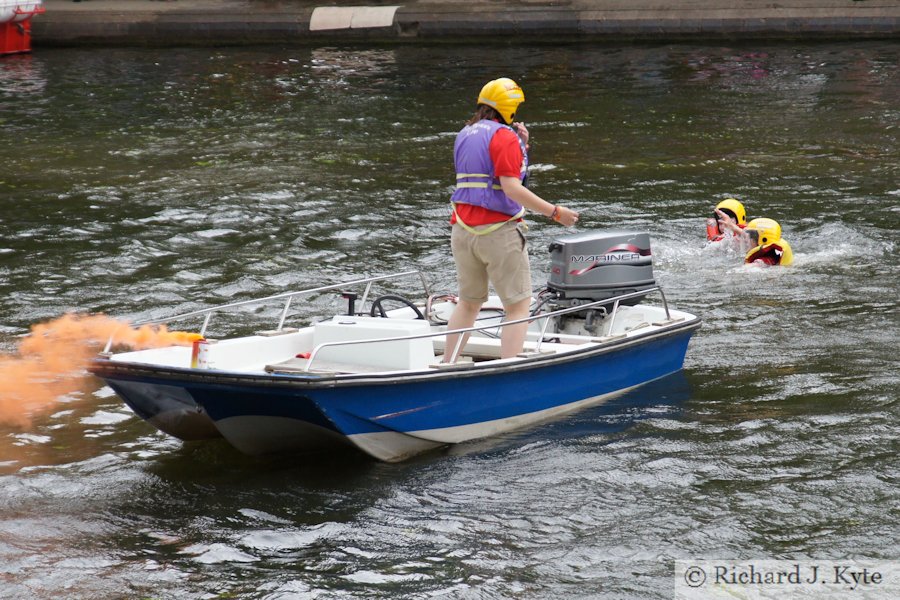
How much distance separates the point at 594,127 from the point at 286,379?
14463 mm

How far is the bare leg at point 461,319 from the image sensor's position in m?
8.27

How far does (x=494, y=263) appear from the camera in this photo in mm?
7988

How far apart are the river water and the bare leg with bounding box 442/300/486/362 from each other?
2.37 feet

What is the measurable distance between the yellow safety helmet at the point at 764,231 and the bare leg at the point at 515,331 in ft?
17.1

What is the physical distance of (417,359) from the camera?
25.1ft

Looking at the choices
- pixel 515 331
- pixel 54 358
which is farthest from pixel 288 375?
pixel 54 358

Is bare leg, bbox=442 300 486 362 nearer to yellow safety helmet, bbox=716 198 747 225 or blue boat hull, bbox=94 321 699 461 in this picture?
blue boat hull, bbox=94 321 699 461

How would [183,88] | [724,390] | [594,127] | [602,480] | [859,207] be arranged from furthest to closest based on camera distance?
[183,88]
[594,127]
[859,207]
[724,390]
[602,480]

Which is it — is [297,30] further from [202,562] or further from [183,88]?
[202,562]

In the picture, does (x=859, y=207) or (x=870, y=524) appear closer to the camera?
(x=870, y=524)

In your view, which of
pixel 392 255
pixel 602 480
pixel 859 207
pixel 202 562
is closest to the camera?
pixel 202 562

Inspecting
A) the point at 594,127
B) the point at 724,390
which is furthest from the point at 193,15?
the point at 724,390

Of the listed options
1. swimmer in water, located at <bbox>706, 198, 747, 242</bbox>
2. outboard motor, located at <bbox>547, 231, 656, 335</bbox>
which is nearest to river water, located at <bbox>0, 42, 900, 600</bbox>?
swimmer in water, located at <bbox>706, 198, 747, 242</bbox>

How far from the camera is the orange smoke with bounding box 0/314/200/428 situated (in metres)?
8.56
